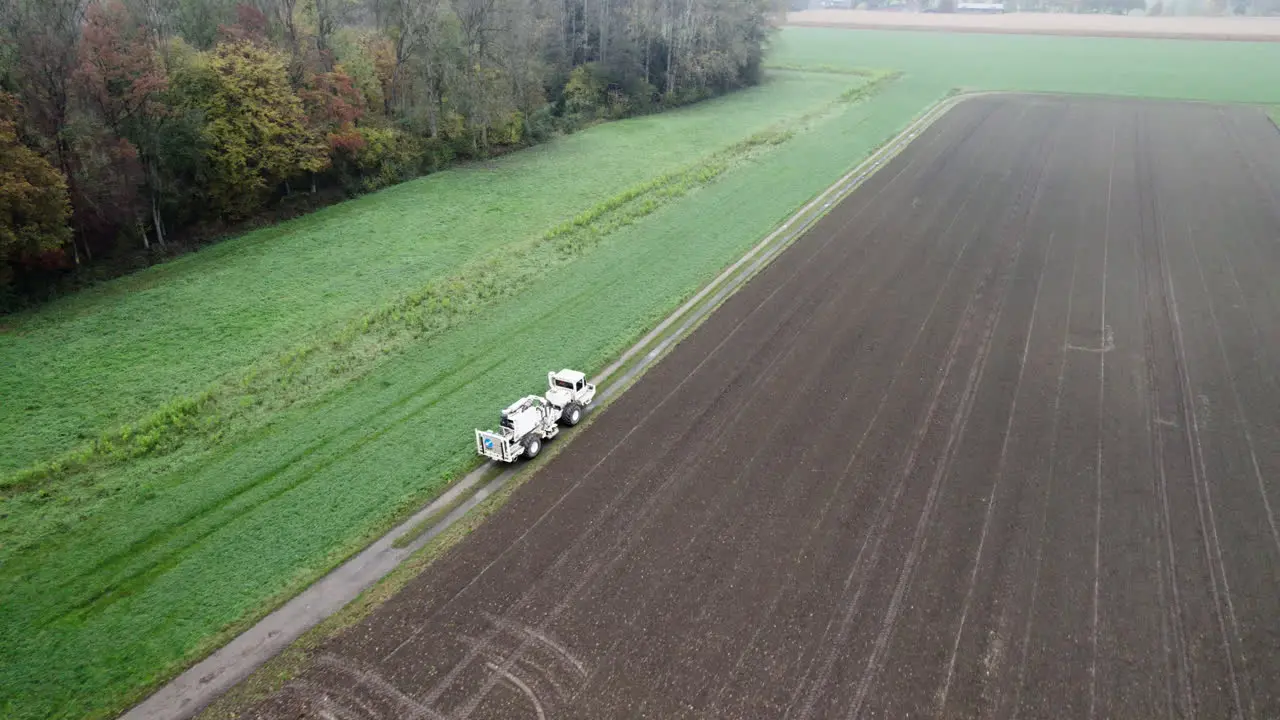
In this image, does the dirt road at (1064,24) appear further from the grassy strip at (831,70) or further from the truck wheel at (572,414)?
the truck wheel at (572,414)

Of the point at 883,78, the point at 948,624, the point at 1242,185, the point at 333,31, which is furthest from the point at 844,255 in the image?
the point at 883,78

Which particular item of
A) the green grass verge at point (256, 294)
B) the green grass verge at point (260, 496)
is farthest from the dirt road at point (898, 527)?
the green grass verge at point (256, 294)

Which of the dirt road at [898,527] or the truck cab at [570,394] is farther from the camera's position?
the truck cab at [570,394]

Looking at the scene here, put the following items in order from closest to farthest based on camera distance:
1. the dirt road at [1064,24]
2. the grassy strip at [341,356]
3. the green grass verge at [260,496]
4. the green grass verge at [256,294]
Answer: the green grass verge at [260,496] < the grassy strip at [341,356] < the green grass verge at [256,294] < the dirt road at [1064,24]

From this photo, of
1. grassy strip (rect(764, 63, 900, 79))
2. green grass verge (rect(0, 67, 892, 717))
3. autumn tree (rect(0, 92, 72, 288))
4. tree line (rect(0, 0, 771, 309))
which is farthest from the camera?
grassy strip (rect(764, 63, 900, 79))

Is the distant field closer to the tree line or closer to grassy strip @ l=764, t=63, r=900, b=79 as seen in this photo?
grassy strip @ l=764, t=63, r=900, b=79

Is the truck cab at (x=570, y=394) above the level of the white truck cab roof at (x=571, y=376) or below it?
below

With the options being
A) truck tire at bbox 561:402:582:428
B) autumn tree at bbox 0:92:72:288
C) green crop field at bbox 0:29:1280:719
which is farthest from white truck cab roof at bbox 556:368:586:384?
autumn tree at bbox 0:92:72:288
